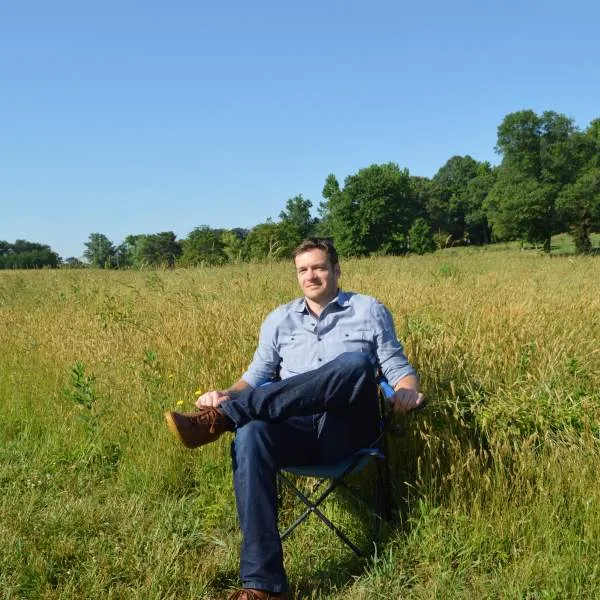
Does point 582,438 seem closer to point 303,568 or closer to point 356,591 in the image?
point 356,591

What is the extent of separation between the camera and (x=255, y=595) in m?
2.11

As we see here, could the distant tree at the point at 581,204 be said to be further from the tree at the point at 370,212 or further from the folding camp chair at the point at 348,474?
the folding camp chair at the point at 348,474

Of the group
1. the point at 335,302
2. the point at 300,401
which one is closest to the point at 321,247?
the point at 335,302

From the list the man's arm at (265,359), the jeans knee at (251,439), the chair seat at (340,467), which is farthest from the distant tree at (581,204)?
the jeans knee at (251,439)

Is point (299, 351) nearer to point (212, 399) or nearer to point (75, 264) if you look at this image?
point (212, 399)

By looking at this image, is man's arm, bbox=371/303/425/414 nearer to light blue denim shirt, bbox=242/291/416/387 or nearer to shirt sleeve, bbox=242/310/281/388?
light blue denim shirt, bbox=242/291/416/387

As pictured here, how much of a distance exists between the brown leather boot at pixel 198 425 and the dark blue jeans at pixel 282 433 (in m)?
0.05

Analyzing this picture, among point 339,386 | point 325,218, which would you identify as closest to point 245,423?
point 339,386

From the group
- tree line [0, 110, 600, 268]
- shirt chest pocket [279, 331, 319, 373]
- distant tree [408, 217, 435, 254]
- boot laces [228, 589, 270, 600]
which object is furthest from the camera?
distant tree [408, 217, 435, 254]

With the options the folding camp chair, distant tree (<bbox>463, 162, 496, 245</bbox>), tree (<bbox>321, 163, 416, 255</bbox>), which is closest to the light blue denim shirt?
the folding camp chair

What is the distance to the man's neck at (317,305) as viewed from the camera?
305 cm

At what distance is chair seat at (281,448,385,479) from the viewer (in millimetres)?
2410

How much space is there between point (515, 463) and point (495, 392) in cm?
55

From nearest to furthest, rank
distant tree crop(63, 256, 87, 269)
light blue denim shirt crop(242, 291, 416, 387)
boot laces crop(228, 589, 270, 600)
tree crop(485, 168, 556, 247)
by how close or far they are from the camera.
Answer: boot laces crop(228, 589, 270, 600)
light blue denim shirt crop(242, 291, 416, 387)
distant tree crop(63, 256, 87, 269)
tree crop(485, 168, 556, 247)
